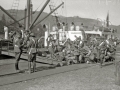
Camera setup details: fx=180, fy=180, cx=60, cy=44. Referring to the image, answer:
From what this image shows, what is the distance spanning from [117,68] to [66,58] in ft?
18.7

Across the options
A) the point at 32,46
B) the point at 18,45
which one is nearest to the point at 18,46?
the point at 18,45

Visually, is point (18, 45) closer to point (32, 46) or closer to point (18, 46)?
point (18, 46)

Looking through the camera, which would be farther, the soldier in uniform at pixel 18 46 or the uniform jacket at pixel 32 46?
the soldier in uniform at pixel 18 46

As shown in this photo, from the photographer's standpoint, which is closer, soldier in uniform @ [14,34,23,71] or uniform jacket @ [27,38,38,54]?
uniform jacket @ [27,38,38,54]

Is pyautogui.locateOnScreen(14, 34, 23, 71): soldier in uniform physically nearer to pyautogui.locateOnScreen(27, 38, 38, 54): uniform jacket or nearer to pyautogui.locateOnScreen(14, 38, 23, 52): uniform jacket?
pyautogui.locateOnScreen(14, 38, 23, 52): uniform jacket

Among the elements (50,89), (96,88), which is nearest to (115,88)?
(96,88)

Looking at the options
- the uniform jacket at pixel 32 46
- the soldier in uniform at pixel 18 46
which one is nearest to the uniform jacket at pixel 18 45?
the soldier in uniform at pixel 18 46

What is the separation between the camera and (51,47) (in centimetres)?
1343

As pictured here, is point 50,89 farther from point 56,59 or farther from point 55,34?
point 55,34

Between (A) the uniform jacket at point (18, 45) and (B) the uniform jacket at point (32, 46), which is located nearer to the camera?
(B) the uniform jacket at point (32, 46)

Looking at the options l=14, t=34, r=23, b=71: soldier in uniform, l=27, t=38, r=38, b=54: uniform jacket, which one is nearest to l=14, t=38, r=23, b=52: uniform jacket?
l=14, t=34, r=23, b=71: soldier in uniform

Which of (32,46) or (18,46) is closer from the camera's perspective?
(32,46)

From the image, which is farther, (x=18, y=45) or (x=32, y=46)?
(x=18, y=45)

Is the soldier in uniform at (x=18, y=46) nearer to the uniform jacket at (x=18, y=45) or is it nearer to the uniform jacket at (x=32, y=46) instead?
the uniform jacket at (x=18, y=45)
